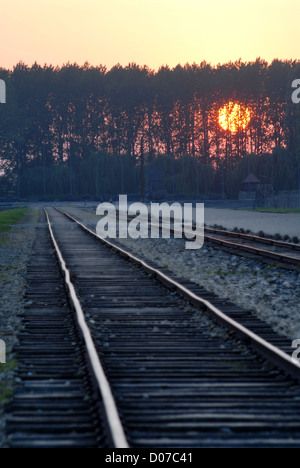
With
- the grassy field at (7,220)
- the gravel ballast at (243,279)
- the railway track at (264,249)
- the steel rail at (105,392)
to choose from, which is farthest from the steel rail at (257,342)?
the grassy field at (7,220)

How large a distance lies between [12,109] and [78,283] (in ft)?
392

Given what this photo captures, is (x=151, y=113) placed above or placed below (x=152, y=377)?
above

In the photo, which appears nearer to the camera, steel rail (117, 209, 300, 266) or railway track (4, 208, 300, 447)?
railway track (4, 208, 300, 447)

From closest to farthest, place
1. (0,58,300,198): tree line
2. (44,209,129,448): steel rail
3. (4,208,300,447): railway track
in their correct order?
(44,209,129,448): steel rail < (4,208,300,447): railway track < (0,58,300,198): tree line

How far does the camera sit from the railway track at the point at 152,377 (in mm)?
5070

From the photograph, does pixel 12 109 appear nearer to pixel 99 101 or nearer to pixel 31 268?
pixel 99 101

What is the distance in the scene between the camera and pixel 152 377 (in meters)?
6.52

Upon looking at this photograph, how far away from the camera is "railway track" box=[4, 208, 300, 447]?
16.6 ft

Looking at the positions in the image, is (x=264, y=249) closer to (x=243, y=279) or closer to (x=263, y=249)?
(x=263, y=249)

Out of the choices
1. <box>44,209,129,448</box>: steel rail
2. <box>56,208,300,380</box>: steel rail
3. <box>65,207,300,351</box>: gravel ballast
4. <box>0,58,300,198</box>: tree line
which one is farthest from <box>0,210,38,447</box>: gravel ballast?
<box>0,58,300,198</box>: tree line

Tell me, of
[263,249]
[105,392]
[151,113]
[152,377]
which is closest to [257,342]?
[152,377]

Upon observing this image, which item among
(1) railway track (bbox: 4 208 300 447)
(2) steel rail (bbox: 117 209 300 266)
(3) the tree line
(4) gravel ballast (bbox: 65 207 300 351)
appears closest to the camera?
(1) railway track (bbox: 4 208 300 447)

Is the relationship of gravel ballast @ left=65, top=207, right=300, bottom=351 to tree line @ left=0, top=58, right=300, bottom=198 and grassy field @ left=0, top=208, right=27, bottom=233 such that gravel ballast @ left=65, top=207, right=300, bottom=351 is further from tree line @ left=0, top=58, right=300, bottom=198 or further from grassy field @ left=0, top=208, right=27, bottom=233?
tree line @ left=0, top=58, right=300, bottom=198
